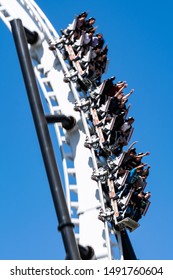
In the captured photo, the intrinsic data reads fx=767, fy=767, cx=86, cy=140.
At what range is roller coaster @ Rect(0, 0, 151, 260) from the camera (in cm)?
1566

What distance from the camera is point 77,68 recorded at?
18.1 meters

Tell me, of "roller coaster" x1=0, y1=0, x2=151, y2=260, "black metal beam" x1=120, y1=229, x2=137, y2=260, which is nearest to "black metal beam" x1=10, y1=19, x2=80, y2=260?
"roller coaster" x1=0, y1=0, x2=151, y2=260

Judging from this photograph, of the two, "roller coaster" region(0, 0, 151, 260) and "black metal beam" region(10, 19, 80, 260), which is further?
"roller coaster" region(0, 0, 151, 260)

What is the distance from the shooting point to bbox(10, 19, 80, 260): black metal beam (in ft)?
40.9

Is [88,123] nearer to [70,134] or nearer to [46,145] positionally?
[70,134]

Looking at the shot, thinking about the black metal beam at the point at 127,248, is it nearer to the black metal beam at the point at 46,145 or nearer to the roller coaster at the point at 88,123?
the roller coaster at the point at 88,123

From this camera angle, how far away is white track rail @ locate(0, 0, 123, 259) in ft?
51.5

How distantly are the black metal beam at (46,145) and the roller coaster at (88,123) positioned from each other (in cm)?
2

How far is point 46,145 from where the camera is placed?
43.7 ft

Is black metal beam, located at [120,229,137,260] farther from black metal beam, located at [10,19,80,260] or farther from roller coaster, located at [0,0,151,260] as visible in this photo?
black metal beam, located at [10,19,80,260]

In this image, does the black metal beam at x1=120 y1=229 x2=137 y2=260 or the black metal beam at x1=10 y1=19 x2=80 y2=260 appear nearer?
the black metal beam at x1=10 y1=19 x2=80 y2=260

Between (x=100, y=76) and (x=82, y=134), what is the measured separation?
234 centimetres
